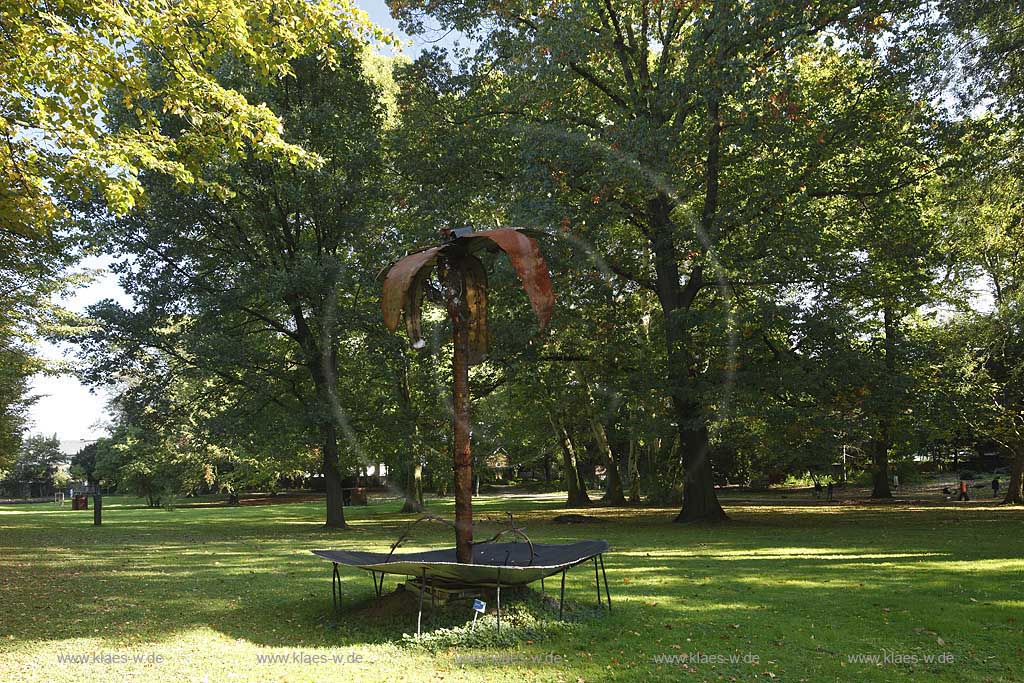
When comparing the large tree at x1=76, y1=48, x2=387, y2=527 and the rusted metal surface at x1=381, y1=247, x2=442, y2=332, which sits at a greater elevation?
the large tree at x1=76, y1=48, x2=387, y2=527

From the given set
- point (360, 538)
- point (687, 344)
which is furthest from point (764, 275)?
point (360, 538)

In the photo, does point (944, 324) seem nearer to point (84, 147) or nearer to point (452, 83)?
point (452, 83)

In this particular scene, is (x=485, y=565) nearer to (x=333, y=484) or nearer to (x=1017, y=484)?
(x=333, y=484)

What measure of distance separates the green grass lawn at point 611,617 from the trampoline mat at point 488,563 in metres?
0.52

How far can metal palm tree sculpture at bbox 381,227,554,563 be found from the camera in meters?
7.18

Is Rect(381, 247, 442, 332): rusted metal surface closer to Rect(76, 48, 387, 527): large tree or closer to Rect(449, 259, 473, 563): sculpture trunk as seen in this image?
Rect(449, 259, 473, 563): sculpture trunk

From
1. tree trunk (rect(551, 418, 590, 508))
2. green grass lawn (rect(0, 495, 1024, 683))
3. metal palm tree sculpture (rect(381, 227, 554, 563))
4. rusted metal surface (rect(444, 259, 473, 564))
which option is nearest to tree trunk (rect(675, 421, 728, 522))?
green grass lawn (rect(0, 495, 1024, 683))

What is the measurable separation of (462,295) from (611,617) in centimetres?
363

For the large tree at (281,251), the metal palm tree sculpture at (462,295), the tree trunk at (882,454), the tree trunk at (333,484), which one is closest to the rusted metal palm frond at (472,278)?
the metal palm tree sculpture at (462,295)

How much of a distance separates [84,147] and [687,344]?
1357 cm

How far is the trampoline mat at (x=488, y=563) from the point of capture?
691 centimetres

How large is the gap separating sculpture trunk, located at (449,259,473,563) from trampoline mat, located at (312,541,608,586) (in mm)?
304

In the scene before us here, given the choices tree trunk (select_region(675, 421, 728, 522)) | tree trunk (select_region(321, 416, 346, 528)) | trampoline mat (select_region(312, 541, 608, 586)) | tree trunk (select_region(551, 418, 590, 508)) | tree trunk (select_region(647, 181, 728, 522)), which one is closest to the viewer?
trampoline mat (select_region(312, 541, 608, 586))

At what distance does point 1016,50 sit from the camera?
12773 mm
